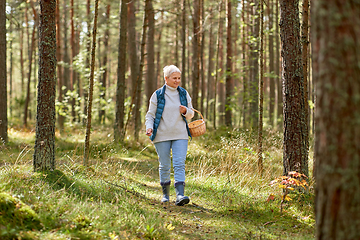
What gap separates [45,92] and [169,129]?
1.94m

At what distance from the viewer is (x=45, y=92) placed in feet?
14.9

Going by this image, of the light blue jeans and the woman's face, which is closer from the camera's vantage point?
the light blue jeans

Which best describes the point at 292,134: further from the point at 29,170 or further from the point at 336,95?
the point at 29,170

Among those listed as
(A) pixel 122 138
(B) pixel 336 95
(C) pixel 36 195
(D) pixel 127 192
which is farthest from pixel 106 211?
(A) pixel 122 138

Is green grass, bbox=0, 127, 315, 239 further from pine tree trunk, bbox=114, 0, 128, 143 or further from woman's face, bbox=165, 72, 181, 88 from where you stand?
pine tree trunk, bbox=114, 0, 128, 143

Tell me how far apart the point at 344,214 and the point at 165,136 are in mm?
3097

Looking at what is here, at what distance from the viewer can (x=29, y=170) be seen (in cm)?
457

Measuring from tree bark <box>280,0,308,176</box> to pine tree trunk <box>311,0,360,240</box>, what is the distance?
2.85 m

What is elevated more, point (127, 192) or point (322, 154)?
point (322, 154)

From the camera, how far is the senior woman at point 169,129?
459 cm

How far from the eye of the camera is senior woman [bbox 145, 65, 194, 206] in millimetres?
4594

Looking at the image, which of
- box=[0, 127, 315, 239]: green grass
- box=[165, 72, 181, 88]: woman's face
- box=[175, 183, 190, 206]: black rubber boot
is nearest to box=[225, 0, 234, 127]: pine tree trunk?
box=[0, 127, 315, 239]: green grass

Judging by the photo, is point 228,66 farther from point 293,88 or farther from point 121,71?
point 293,88

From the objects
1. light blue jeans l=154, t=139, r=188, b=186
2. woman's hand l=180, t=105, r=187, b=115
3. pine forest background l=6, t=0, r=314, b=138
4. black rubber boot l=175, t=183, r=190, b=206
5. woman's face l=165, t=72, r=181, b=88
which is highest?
pine forest background l=6, t=0, r=314, b=138
